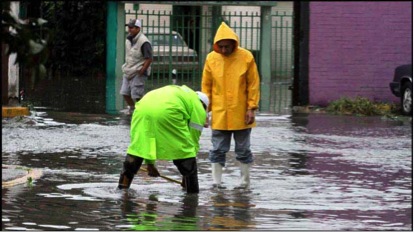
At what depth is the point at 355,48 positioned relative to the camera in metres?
22.8

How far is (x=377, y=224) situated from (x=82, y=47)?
77.9ft

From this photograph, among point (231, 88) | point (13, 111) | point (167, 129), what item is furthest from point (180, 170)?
point (13, 111)

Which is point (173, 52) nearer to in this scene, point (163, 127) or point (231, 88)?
point (231, 88)

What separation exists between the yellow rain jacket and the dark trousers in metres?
0.93

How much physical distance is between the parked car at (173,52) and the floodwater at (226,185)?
34.3ft

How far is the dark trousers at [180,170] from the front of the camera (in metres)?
11.2

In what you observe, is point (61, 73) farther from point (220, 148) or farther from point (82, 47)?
point (220, 148)

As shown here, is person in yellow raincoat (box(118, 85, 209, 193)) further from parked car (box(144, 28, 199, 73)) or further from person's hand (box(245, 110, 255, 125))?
parked car (box(144, 28, 199, 73))

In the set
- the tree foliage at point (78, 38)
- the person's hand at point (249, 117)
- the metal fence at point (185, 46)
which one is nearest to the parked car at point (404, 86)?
the metal fence at point (185, 46)

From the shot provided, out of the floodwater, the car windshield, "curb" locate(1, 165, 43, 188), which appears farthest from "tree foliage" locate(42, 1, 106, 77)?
"curb" locate(1, 165, 43, 188)

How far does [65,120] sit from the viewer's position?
18828 millimetres

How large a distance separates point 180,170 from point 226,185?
43.6 inches

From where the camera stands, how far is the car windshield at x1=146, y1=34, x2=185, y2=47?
29.5 metres

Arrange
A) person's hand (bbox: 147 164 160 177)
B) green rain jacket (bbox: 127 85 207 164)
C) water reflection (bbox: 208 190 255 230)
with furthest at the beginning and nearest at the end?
person's hand (bbox: 147 164 160 177), green rain jacket (bbox: 127 85 207 164), water reflection (bbox: 208 190 255 230)
